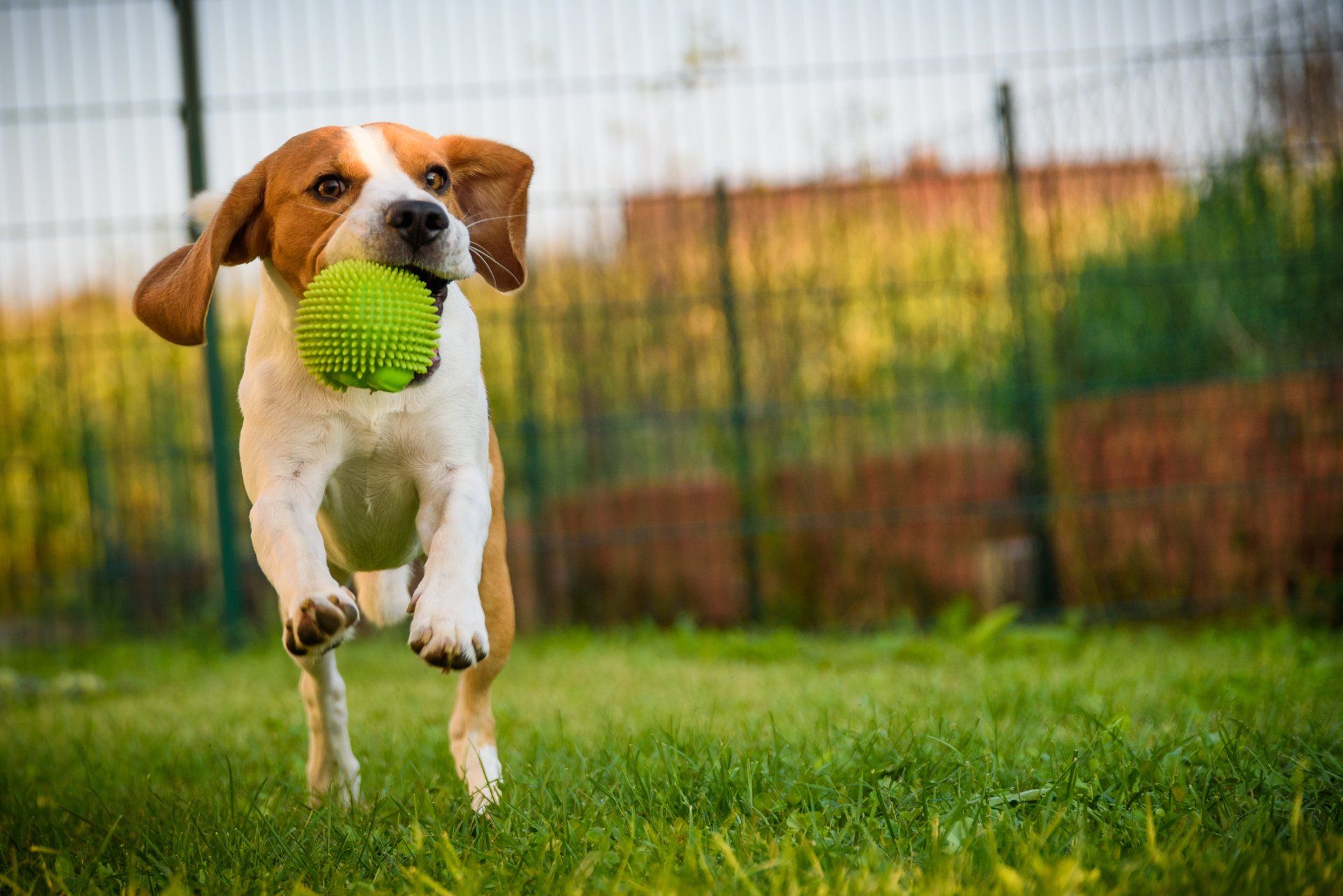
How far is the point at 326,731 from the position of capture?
10.8 ft

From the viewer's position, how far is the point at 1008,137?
6.99m

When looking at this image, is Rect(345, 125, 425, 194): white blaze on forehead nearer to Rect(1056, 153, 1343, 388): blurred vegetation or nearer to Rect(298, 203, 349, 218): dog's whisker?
Rect(298, 203, 349, 218): dog's whisker

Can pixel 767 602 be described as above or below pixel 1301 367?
below

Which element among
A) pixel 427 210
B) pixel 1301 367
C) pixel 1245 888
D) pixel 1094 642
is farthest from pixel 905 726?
pixel 1301 367

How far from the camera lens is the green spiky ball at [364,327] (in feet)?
8.57

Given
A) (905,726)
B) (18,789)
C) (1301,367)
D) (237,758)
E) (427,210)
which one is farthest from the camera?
(1301,367)

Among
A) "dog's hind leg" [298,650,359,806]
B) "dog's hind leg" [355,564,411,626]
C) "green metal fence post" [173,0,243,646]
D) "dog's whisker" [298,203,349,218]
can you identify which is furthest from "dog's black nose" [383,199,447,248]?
"green metal fence post" [173,0,243,646]

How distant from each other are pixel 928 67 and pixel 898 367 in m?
1.67

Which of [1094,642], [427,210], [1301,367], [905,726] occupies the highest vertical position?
[427,210]

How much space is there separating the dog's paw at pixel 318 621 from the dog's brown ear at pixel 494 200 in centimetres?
116

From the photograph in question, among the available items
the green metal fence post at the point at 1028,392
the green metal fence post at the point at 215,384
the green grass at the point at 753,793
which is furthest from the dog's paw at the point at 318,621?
the green metal fence post at the point at 1028,392

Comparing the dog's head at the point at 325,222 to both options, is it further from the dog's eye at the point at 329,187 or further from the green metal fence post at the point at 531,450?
the green metal fence post at the point at 531,450

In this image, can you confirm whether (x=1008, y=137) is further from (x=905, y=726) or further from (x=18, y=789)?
(x=18, y=789)

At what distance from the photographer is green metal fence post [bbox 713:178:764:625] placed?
7086mm
